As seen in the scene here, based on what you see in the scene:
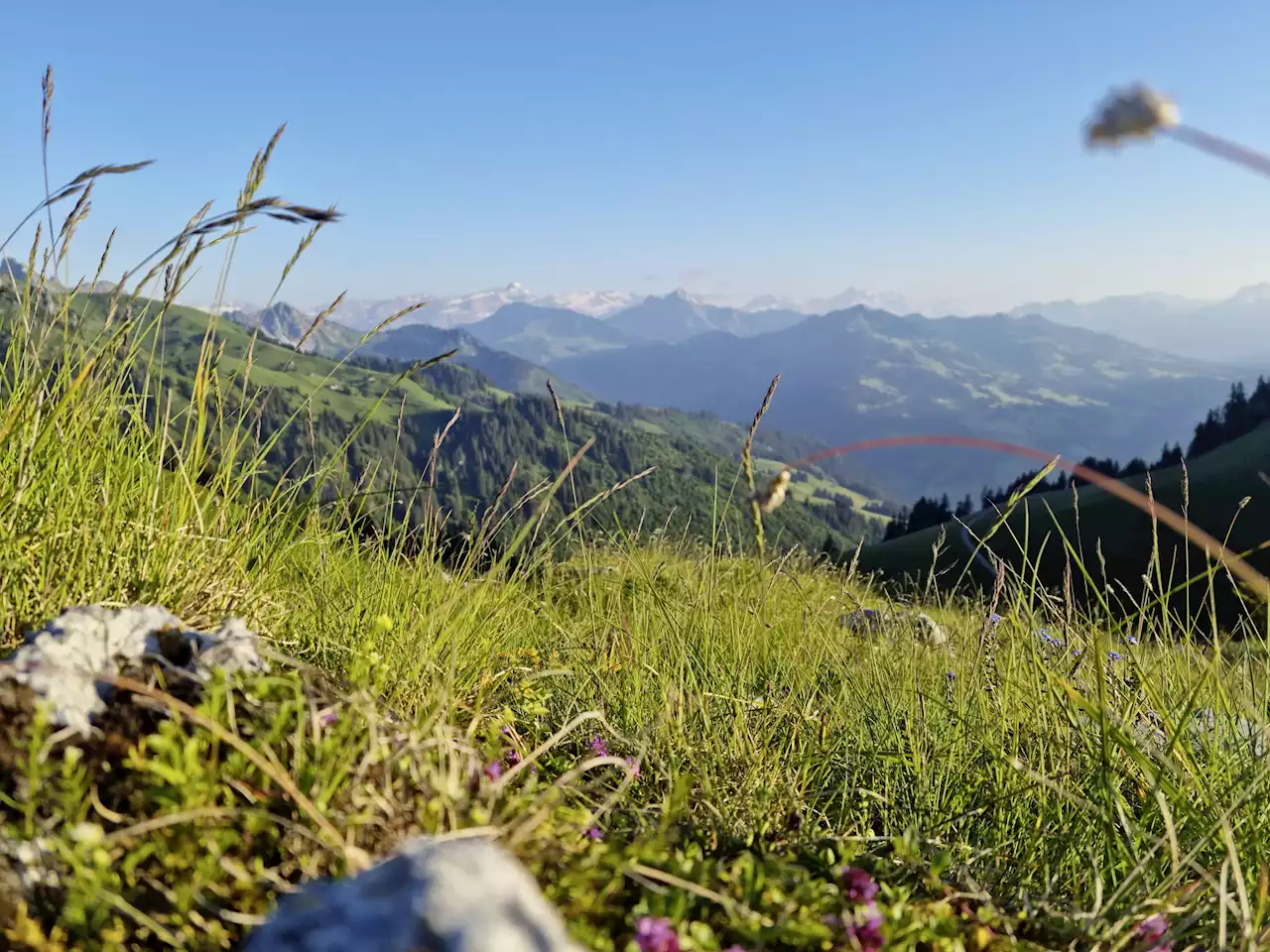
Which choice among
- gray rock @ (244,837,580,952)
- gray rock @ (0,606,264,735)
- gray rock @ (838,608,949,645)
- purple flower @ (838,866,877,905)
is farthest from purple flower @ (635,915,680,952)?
gray rock @ (838,608,949,645)

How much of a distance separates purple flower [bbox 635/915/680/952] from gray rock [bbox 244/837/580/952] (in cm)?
35

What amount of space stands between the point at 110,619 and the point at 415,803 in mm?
1005

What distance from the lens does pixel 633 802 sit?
2.56 meters

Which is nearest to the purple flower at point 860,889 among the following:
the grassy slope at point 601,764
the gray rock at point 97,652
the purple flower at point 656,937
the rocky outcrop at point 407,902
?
the grassy slope at point 601,764

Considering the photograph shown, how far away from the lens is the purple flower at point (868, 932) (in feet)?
5.81

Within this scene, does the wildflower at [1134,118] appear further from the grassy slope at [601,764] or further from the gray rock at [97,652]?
the gray rock at [97,652]

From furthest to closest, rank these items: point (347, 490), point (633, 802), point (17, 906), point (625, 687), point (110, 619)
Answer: point (347, 490) < point (625, 687) < point (633, 802) < point (110, 619) < point (17, 906)

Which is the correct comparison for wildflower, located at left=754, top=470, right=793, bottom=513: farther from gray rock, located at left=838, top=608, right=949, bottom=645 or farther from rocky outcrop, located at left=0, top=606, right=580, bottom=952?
gray rock, located at left=838, top=608, right=949, bottom=645

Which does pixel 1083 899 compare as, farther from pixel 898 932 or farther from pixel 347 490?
pixel 347 490

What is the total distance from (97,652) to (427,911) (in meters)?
1.37

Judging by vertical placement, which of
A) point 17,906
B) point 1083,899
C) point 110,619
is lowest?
point 1083,899

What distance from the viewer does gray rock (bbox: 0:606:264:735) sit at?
188 centimetres

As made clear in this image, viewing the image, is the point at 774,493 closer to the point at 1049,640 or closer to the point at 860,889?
the point at 860,889

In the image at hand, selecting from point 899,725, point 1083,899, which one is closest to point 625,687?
point 899,725
